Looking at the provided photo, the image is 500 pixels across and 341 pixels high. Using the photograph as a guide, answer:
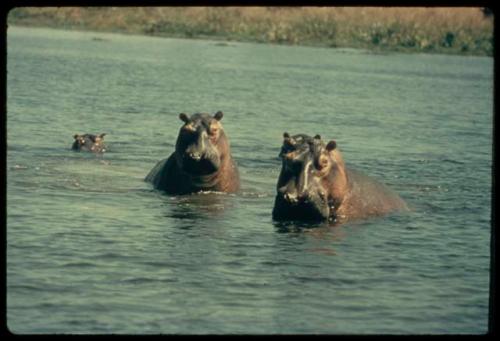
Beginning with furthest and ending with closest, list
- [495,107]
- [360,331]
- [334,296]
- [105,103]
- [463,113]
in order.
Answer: [463,113] < [105,103] < [334,296] < [360,331] < [495,107]

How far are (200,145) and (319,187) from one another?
2068 mm

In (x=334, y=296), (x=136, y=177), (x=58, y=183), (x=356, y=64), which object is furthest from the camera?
(x=356, y=64)

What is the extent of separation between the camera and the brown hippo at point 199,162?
42.6ft

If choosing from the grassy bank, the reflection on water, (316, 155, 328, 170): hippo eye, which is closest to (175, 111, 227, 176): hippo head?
the reflection on water

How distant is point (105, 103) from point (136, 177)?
441 inches

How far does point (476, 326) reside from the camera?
848 cm

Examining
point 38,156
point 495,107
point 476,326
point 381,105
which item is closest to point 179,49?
point 381,105

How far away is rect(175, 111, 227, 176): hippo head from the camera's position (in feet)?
42.5

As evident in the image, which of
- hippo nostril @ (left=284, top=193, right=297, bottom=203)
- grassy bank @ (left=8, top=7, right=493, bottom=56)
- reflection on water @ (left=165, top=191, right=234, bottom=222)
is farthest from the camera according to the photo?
grassy bank @ (left=8, top=7, right=493, bottom=56)

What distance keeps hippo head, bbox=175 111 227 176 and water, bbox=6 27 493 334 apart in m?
0.37

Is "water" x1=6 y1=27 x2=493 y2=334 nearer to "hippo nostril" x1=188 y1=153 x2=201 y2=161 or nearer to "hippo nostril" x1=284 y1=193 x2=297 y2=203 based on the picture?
"hippo nostril" x1=284 y1=193 x2=297 y2=203

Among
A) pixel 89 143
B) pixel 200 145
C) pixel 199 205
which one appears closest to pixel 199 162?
pixel 200 145

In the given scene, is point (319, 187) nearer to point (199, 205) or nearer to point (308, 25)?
point (199, 205)

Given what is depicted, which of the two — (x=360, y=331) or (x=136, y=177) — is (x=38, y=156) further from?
(x=360, y=331)
